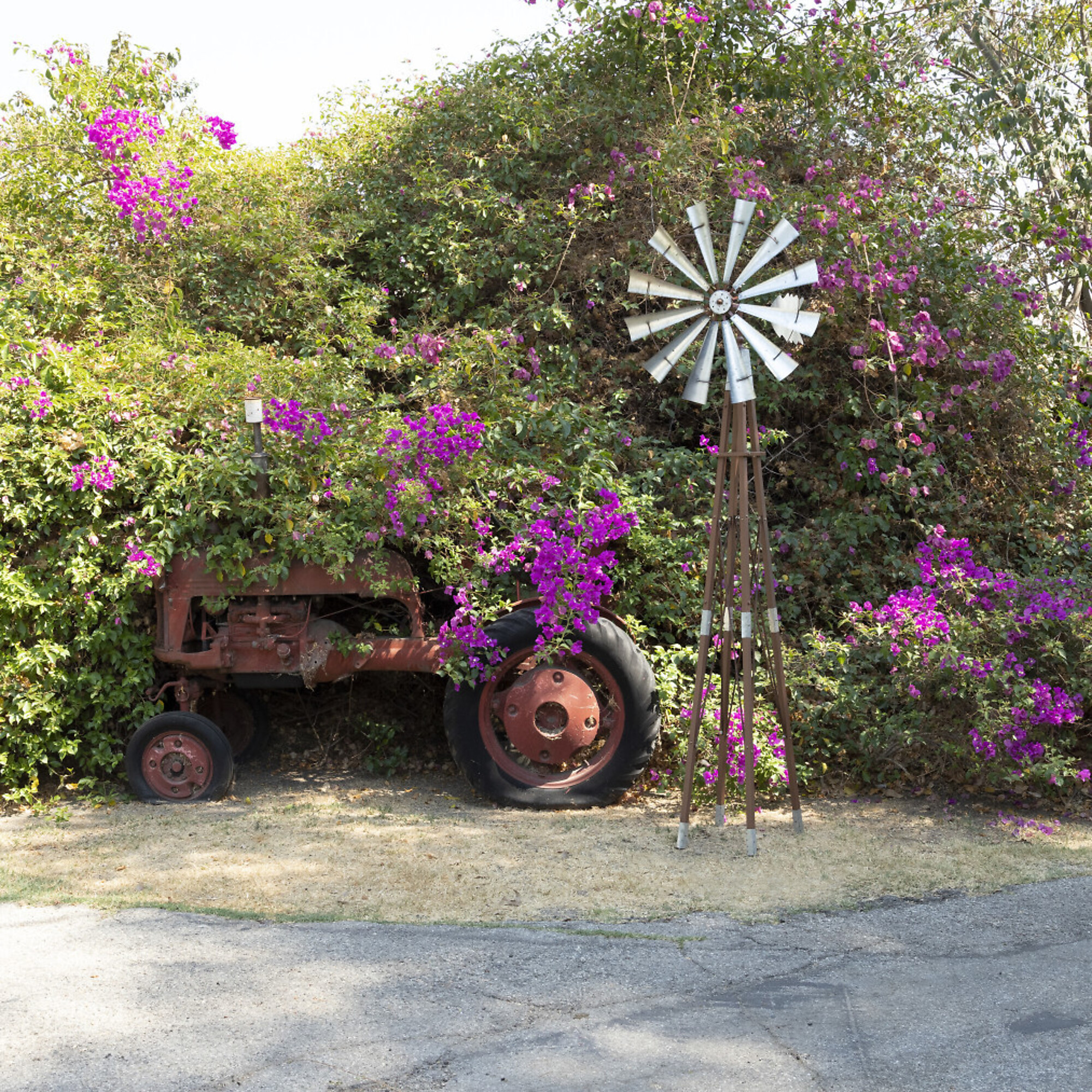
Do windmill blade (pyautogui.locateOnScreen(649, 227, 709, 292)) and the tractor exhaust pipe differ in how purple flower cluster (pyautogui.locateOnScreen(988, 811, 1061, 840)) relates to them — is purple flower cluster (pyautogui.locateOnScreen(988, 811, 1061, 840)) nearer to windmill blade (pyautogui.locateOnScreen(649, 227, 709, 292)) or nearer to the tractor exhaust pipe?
windmill blade (pyautogui.locateOnScreen(649, 227, 709, 292))

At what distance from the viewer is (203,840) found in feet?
17.0

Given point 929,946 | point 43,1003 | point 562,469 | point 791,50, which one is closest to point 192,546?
point 562,469

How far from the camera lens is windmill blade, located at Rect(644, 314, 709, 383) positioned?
4984 millimetres

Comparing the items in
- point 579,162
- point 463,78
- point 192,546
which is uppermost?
point 463,78

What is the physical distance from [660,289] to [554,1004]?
3077 mm

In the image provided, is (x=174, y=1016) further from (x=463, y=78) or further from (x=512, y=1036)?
(x=463, y=78)

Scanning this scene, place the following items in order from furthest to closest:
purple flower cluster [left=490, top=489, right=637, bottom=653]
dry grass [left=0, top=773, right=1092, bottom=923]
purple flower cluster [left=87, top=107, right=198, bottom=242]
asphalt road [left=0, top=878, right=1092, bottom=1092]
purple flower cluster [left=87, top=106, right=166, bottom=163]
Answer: purple flower cluster [left=87, top=106, right=166, bottom=163], purple flower cluster [left=87, top=107, right=198, bottom=242], purple flower cluster [left=490, top=489, right=637, bottom=653], dry grass [left=0, top=773, right=1092, bottom=923], asphalt road [left=0, top=878, right=1092, bottom=1092]

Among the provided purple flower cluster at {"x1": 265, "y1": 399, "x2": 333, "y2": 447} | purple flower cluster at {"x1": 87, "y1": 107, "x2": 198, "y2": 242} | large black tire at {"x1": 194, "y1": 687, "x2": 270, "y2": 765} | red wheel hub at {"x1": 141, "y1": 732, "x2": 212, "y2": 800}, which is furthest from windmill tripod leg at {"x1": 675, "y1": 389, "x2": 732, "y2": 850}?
purple flower cluster at {"x1": 87, "y1": 107, "x2": 198, "y2": 242}

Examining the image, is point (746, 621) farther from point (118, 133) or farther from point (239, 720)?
point (118, 133)

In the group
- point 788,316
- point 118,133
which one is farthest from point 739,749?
point 118,133

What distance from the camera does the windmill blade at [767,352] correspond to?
5.02 m

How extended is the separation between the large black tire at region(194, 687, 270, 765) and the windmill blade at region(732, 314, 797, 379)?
3.71 m

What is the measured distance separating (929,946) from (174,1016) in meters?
2.52

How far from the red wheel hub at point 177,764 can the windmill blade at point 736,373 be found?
3.30 metres
